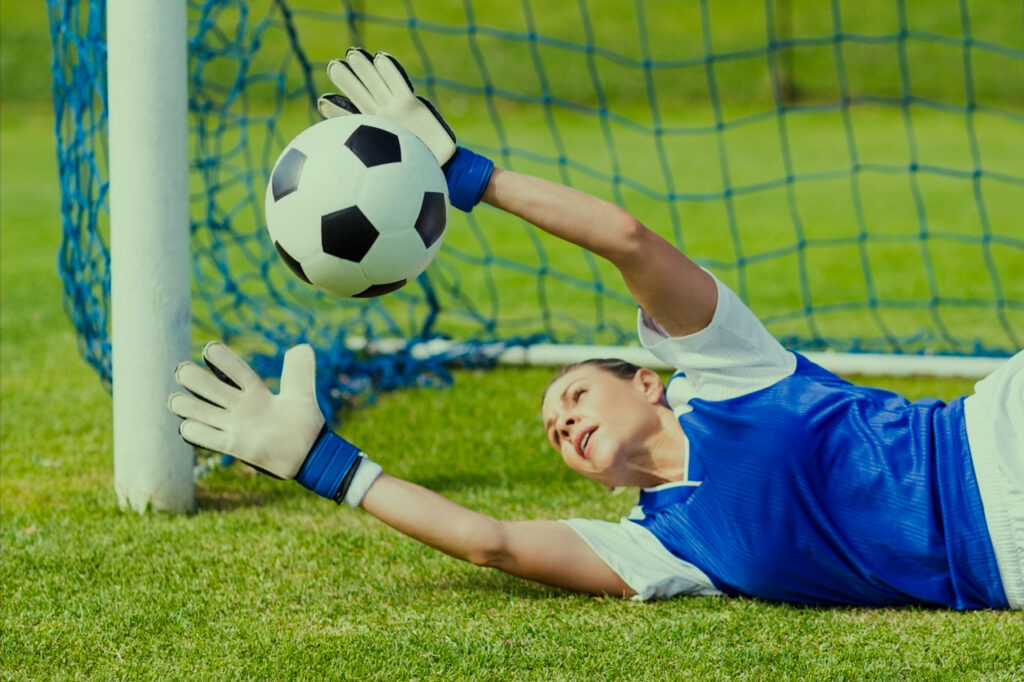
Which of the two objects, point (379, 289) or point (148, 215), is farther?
point (148, 215)

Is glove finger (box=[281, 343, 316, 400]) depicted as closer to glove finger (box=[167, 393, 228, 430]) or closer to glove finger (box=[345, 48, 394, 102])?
glove finger (box=[167, 393, 228, 430])

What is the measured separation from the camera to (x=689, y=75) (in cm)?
1545

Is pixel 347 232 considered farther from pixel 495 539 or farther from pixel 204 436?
pixel 495 539

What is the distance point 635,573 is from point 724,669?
1.18 ft

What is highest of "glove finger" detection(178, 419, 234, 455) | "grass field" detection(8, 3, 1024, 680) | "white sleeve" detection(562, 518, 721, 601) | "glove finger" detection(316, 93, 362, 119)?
"glove finger" detection(316, 93, 362, 119)

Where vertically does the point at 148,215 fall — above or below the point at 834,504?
above

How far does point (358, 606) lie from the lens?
236cm

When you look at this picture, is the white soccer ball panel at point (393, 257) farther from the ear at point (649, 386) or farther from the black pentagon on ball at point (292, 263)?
the ear at point (649, 386)

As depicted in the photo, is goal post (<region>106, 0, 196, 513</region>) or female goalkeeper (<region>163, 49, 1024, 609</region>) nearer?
female goalkeeper (<region>163, 49, 1024, 609</region>)

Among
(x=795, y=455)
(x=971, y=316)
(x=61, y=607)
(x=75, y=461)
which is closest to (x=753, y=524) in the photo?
(x=795, y=455)

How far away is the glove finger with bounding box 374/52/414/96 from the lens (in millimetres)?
2330

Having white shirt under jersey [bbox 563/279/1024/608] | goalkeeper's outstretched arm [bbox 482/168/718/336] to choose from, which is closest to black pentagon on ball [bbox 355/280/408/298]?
goalkeeper's outstretched arm [bbox 482/168/718/336]

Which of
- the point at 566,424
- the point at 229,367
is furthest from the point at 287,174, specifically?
the point at 566,424

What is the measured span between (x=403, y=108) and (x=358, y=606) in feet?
3.16
